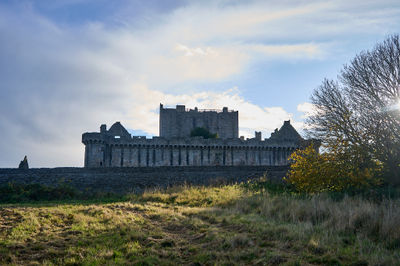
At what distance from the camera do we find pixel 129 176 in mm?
24812

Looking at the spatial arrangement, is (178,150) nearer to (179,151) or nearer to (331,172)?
(179,151)

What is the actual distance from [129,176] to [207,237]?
56.4 feet

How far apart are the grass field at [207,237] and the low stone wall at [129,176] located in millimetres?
12275

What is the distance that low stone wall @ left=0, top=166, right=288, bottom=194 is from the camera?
23.9m

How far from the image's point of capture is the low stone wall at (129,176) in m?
23.9

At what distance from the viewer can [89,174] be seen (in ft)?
81.5

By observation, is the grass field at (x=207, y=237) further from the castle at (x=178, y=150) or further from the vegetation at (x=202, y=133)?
the vegetation at (x=202, y=133)

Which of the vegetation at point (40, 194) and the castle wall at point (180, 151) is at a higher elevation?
the castle wall at point (180, 151)

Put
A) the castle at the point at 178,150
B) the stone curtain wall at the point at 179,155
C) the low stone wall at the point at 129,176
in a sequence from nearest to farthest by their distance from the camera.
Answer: the low stone wall at the point at 129,176 < the castle at the point at 178,150 < the stone curtain wall at the point at 179,155

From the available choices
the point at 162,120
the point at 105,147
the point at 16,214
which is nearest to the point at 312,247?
Answer: the point at 16,214

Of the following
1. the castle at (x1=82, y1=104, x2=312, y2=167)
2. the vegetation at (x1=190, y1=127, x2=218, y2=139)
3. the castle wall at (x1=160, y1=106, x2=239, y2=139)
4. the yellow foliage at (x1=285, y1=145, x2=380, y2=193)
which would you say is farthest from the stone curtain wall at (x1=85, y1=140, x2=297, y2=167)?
the yellow foliage at (x1=285, y1=145, x2=380, y2=193)

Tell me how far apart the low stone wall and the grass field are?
483 inches

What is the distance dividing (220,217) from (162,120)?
126 ft

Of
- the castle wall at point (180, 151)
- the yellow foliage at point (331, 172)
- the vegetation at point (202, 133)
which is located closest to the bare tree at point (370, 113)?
the yellow foliage at point (331, 172)
